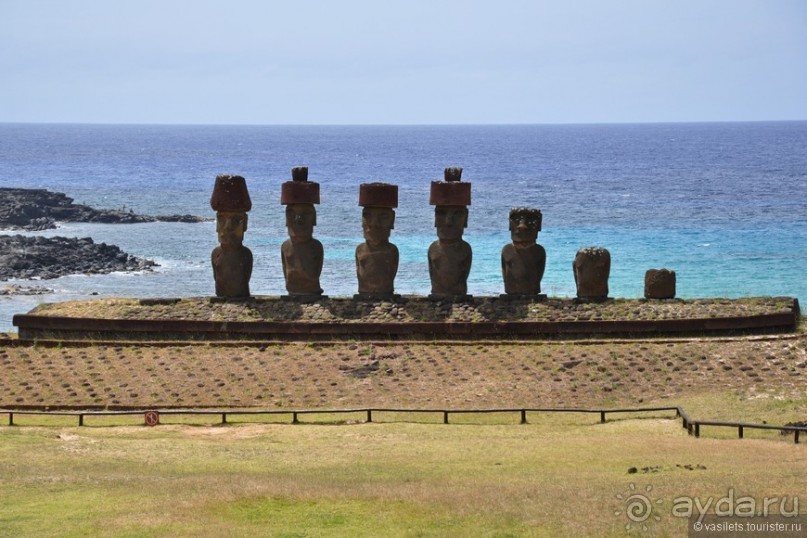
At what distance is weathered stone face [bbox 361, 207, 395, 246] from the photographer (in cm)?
3225

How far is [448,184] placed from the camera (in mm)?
32219

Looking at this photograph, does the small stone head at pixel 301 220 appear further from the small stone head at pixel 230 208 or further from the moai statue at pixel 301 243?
the small stone head at pixel 230 208

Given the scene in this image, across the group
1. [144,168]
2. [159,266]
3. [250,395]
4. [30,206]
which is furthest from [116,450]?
[144,168]

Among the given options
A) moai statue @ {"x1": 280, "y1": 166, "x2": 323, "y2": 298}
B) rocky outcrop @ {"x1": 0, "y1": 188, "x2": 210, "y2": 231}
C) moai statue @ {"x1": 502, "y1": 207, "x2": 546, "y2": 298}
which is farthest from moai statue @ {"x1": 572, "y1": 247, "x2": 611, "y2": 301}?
rocky outcrop @ {"x1": 0, "y1": 188, "x2": 210, "y2": 231}

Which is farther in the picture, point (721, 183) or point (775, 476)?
point (721, 183)

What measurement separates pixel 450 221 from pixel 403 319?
2479 mm

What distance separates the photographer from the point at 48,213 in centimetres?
8056

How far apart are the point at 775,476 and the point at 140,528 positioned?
843 cm

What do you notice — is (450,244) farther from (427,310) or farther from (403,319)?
(403,319)

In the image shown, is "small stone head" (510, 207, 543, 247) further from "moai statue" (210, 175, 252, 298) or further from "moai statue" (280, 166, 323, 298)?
"moai statue" (210, 175, 252, 298)

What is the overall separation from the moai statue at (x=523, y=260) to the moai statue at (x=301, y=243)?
429 cm

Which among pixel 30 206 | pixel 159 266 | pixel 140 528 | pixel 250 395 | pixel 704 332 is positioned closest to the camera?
pixel 140 528

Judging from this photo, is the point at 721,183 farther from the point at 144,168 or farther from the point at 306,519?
the point at 306,519

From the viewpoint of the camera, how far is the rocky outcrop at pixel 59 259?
58812 mm
